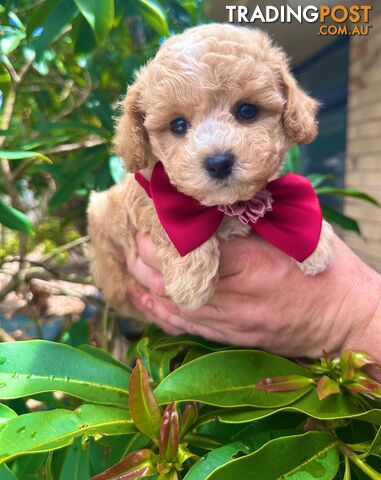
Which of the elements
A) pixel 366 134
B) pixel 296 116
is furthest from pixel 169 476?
pixel 366 134

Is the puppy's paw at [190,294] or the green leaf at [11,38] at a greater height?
the green leaf at [11,38]

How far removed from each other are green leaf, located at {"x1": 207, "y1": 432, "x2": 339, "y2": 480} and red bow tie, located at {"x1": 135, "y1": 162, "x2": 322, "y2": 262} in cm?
42

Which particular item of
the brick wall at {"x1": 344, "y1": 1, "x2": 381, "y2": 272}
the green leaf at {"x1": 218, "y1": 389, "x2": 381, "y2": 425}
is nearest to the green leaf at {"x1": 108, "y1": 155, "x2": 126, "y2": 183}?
the green leaf at {"x1": 218, "y1": 389, "x2": 381, "y2": 425}

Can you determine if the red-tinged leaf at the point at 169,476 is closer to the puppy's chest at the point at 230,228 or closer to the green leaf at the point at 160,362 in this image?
the green leaf at the point at 160,362

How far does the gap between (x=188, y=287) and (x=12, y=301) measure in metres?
2.03

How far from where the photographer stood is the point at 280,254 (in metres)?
1.09

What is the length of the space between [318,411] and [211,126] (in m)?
0.58

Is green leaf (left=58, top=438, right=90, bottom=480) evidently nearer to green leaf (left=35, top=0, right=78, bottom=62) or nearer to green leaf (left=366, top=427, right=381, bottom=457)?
green leaf (left=366, top=427, right=381, bottom=457)

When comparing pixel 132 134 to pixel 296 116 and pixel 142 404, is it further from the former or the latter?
pixel 142 404

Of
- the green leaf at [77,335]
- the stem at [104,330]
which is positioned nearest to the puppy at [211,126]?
the green leaf at [77,335]

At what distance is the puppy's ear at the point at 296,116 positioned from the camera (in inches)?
36.2

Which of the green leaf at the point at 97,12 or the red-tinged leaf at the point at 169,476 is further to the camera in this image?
the green leaf at the point at 97,12

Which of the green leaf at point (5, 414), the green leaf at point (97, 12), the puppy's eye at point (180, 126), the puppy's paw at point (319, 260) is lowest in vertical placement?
the green leaf at point (5, 414)

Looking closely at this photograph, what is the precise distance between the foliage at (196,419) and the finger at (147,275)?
1.16ft
